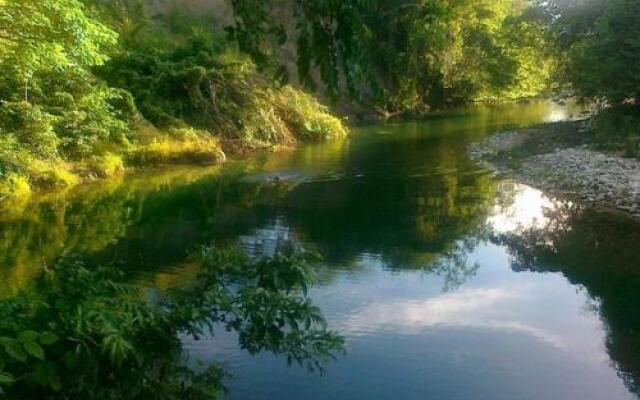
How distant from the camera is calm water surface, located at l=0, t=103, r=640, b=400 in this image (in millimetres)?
8617

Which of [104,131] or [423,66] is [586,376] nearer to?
[104,131]

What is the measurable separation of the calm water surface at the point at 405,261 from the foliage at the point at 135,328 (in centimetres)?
296

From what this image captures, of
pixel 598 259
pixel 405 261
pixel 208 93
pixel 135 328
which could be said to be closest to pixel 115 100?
pixel 208 93

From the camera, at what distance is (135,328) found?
14.8 feet

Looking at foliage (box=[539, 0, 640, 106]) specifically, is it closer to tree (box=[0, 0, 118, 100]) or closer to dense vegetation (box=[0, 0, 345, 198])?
dense vegetation (box=[0, 0, 345, 198])

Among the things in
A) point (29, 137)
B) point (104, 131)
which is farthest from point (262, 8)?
point (104, 131)

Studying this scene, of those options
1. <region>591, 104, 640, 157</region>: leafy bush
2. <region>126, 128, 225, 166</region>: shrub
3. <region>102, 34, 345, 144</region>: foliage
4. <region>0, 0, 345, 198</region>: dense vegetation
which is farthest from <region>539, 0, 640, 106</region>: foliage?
<region>126, 128, 225, 166</region>: shrub

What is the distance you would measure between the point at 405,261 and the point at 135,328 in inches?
388

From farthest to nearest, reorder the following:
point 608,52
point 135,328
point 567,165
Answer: point 608,52, point 567,165, point 135,328

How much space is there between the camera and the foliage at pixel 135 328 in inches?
157

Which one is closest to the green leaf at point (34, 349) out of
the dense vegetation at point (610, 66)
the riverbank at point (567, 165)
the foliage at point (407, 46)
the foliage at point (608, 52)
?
the foliage at point (407, 46)

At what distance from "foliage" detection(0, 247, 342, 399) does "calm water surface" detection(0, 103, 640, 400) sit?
2955 millimetres

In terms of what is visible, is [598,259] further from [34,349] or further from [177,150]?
[177,150]

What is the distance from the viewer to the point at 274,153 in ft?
99.2
